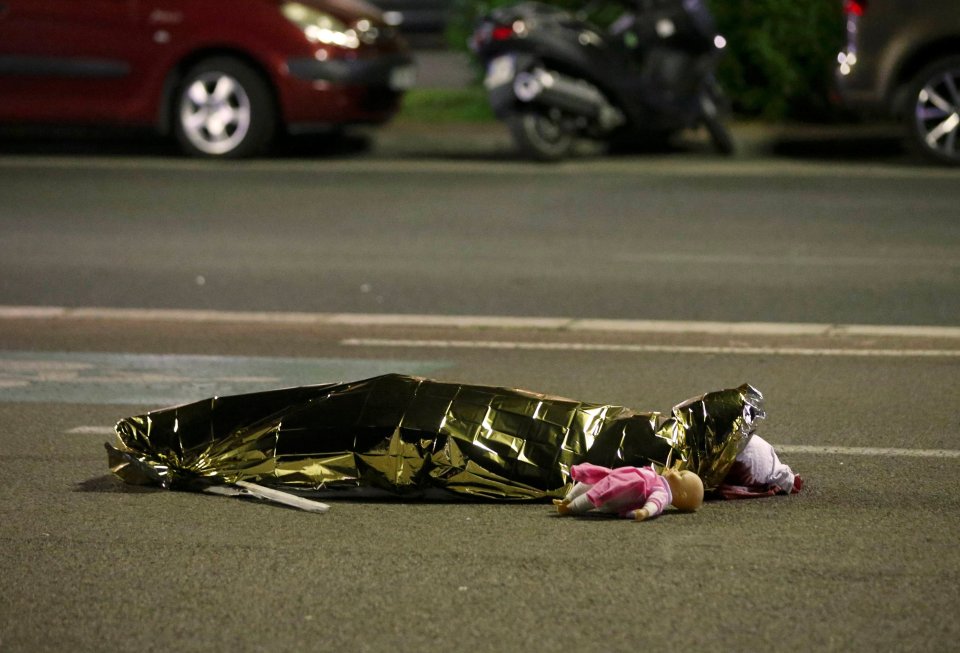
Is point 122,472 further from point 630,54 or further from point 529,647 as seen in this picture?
point 630,54

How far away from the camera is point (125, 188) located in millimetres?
12383

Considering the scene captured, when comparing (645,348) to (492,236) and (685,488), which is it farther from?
(492,236)

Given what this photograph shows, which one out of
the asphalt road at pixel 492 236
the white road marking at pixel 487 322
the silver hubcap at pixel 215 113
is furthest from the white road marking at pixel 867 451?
the silver hubcap at pixel 215 113

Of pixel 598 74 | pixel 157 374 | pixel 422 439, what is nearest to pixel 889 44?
pixel 598 74

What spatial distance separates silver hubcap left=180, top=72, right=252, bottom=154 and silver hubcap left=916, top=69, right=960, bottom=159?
555 cm

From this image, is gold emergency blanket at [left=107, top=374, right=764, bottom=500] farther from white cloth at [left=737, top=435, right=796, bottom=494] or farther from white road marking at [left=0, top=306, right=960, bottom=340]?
white road marking at [left=0, top=306, right=960, bottom=340]

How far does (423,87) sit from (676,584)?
14.8m

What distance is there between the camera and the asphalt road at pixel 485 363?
12.9ft

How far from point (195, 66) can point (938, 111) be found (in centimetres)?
613

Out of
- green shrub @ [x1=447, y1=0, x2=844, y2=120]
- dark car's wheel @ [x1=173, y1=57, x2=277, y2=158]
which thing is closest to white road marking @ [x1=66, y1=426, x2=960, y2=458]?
dark car's wheel @ [x1=173, y1=57, x2=277, y2=158]

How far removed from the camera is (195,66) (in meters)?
13.9

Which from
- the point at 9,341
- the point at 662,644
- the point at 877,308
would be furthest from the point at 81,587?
the point at 877,308

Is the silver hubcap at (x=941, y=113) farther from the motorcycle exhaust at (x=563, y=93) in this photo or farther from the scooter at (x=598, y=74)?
the motorcycle exhaust at (x=563, y=93)

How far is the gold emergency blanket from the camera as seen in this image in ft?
15.7
